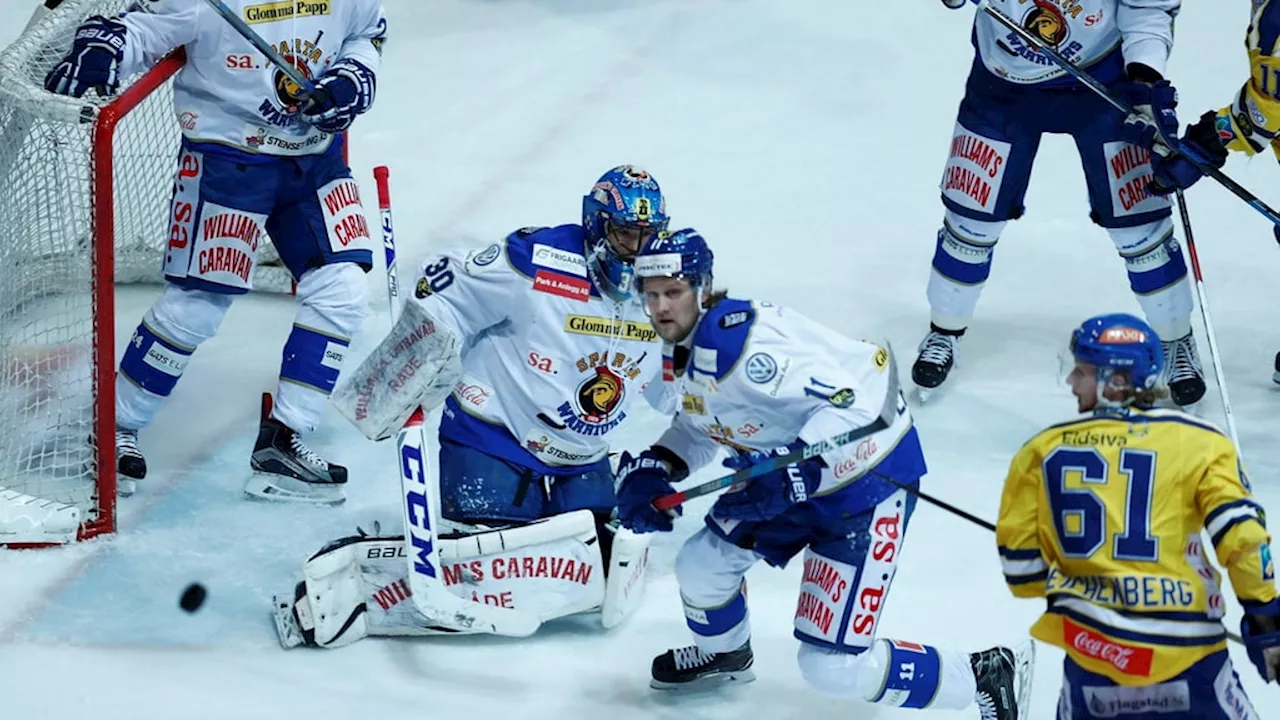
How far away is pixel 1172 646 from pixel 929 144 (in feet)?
13.8

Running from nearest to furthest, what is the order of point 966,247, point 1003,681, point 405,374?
→ point 1003,681
point 405,374
point 966,247

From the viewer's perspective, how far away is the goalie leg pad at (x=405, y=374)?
3.99 meters

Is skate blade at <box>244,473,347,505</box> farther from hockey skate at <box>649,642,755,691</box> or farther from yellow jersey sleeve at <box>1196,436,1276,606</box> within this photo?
yellow jersey sleeve at <box>1196,436,1276,606</box>

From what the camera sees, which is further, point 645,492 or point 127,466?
point 127,466

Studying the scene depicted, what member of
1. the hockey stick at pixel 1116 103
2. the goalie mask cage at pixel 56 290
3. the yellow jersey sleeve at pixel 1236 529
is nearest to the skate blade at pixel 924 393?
the hockey stick at pixel 1116 103

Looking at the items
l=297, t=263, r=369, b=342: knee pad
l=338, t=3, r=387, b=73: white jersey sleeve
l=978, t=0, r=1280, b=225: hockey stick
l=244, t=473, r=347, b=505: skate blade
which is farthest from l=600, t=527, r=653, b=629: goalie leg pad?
l=978, t=0, r=1280, b=225: hockey stick

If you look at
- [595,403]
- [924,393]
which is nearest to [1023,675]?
[595,403]

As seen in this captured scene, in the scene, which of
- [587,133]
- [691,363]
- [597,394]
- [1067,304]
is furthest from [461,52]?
[691,363]

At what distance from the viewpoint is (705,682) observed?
3.95m

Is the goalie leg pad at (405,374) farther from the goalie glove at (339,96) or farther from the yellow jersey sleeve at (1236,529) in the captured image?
the yellow jersey sleeve at (1236,529)

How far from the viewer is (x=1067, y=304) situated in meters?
5.89

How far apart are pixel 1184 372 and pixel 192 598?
2.58m

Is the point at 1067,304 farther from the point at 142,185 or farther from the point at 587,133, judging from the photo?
the point at 142,185

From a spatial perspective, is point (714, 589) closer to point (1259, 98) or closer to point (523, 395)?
point (523, 395)
